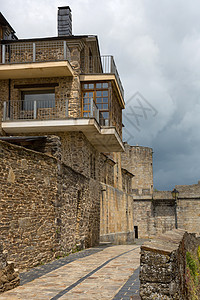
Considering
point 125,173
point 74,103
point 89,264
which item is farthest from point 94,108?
point 125,173

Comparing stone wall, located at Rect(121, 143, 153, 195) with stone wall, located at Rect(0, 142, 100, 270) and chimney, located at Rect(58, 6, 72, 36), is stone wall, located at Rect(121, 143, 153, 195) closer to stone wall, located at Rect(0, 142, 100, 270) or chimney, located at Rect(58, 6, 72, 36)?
chimney, located at Rect(58, 6, 72, 36)

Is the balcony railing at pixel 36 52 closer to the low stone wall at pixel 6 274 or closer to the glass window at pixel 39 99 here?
the glass window at pixel 39 99

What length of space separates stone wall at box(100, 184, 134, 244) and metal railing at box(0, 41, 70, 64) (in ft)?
26.6

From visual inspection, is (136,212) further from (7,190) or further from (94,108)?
(7,190)

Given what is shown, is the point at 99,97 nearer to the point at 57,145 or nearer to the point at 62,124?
the point at 62,124

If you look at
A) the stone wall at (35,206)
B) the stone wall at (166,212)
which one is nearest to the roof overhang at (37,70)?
the stone wall at (35,206)

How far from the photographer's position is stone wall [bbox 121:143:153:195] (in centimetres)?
3969

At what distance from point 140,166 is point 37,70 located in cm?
2491

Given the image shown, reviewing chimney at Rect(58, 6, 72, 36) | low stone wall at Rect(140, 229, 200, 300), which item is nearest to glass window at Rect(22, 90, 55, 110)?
chimney at Rect(58, 6, 72, 36)

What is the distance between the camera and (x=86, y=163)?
17.7 meters

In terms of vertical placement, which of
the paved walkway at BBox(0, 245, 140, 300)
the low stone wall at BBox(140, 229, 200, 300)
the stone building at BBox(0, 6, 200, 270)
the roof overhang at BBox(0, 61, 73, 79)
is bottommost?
the paved walkway at BBox(0, 245, 140, 300)

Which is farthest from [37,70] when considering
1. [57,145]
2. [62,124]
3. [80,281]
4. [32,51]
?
[80,281]

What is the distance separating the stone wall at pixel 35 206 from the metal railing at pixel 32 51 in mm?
6860

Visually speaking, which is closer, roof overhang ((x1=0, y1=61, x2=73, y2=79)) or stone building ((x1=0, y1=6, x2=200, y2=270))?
stone building ((x1=0, y1=6, x2=200, y2=270))
